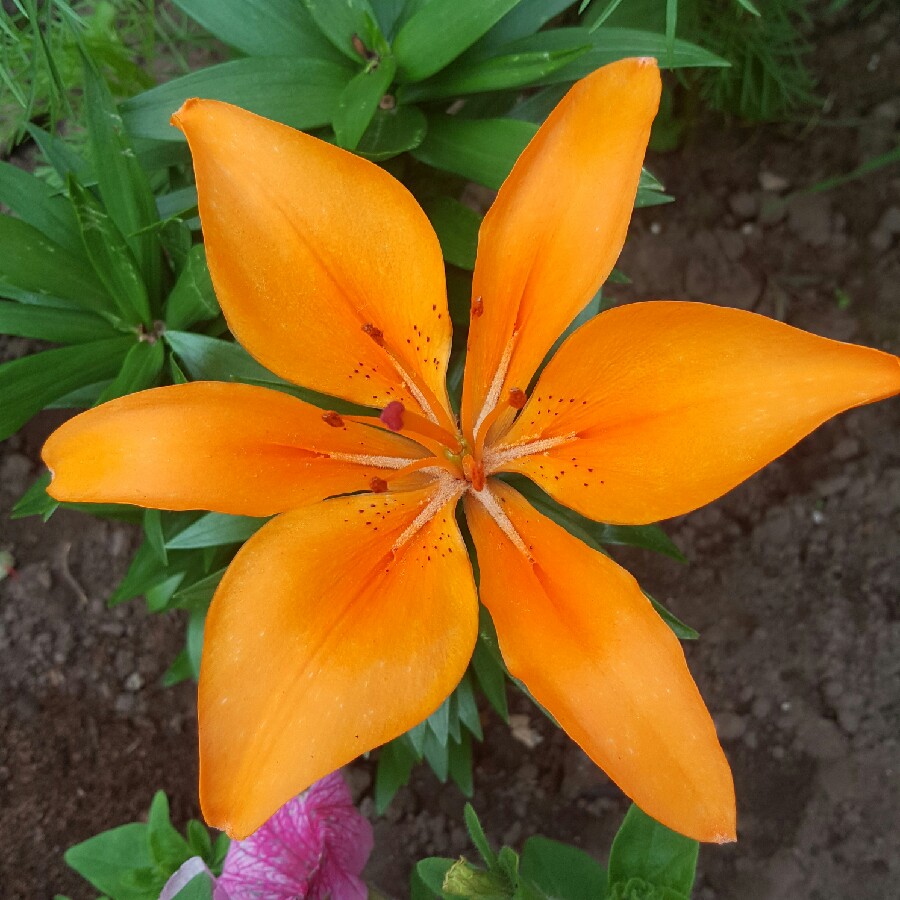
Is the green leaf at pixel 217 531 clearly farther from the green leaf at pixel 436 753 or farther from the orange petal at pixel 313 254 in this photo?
the green leaf at pixel 436 753

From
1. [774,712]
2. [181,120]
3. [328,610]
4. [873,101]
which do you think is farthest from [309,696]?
[873,101]

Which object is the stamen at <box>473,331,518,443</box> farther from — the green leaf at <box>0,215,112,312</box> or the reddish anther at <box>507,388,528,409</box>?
the green leaf at <box>0,215,112,312</box>

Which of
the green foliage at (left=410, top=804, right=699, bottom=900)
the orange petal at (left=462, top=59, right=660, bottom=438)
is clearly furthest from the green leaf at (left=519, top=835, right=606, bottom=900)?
the orange petal at (left=462, top=59, right=660, bottom=438)

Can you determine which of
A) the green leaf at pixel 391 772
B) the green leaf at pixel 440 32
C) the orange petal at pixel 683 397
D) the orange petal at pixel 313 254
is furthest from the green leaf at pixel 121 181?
the green leaf at pixel 391 772

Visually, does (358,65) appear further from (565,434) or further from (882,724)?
(882,724)

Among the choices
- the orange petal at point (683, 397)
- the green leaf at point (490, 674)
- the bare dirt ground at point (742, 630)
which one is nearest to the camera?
the orange petal at point (683, 397)

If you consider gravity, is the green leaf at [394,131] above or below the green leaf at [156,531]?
above

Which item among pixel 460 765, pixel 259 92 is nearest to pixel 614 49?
pixel 259 92
